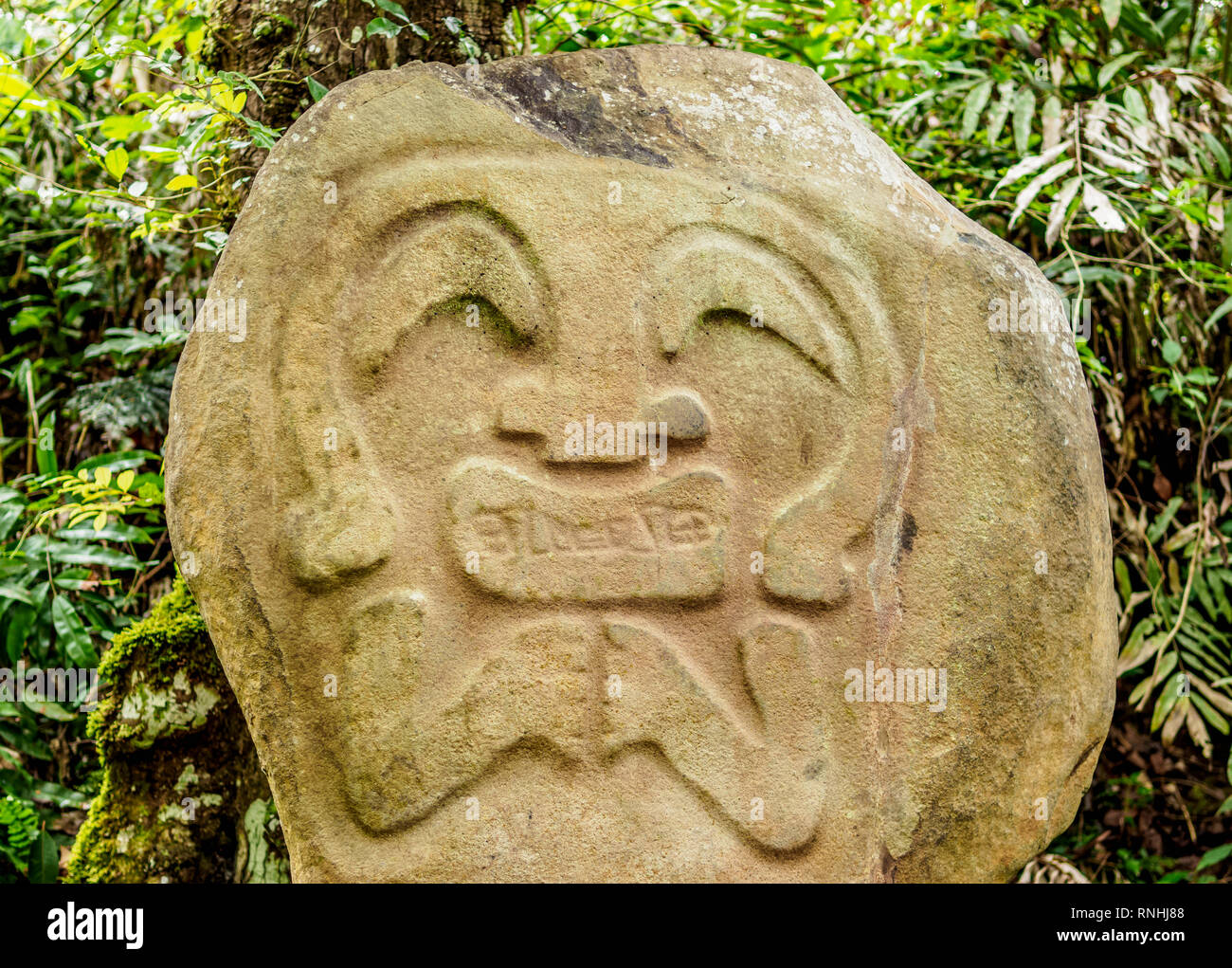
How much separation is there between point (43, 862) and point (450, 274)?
6.13ft

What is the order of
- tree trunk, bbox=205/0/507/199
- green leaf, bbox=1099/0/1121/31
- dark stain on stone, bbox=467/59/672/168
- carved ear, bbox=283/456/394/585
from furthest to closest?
green leaf, bbox=1099/0/1121/31, tree trunk, bbox=205/0/507/199, dark stain on stone, bbox=467/59/672/168, carved ear, bbox=283/456/394/585

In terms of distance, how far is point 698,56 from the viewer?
2.11m

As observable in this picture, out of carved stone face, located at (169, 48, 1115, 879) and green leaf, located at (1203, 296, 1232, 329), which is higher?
green leaf, located at (1203, 296, 1232, 329)

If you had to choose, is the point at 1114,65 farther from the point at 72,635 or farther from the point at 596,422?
the point at 72,635

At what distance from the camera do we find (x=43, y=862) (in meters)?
2.71

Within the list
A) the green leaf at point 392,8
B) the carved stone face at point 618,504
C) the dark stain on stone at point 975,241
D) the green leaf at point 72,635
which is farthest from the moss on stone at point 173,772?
the dark stain on stone at point 975,241

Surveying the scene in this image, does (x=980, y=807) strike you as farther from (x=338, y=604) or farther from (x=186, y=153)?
(x=186, y=153)

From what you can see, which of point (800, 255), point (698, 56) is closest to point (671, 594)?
point (800, 255)

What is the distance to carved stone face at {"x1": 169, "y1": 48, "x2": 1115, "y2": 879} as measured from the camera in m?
1.91

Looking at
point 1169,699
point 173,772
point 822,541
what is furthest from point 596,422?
point 1169,699

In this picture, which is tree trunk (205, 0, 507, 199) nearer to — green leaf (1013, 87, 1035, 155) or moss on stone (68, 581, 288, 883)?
moss on stone (68, 581, 288, 883)

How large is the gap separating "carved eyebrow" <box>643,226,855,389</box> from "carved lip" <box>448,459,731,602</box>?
289 millimetres

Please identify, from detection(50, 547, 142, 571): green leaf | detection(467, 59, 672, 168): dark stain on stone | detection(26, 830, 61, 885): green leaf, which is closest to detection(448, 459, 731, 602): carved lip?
detection(467, 59, 672, 168): dark stain on stone

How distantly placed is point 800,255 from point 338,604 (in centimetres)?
105
